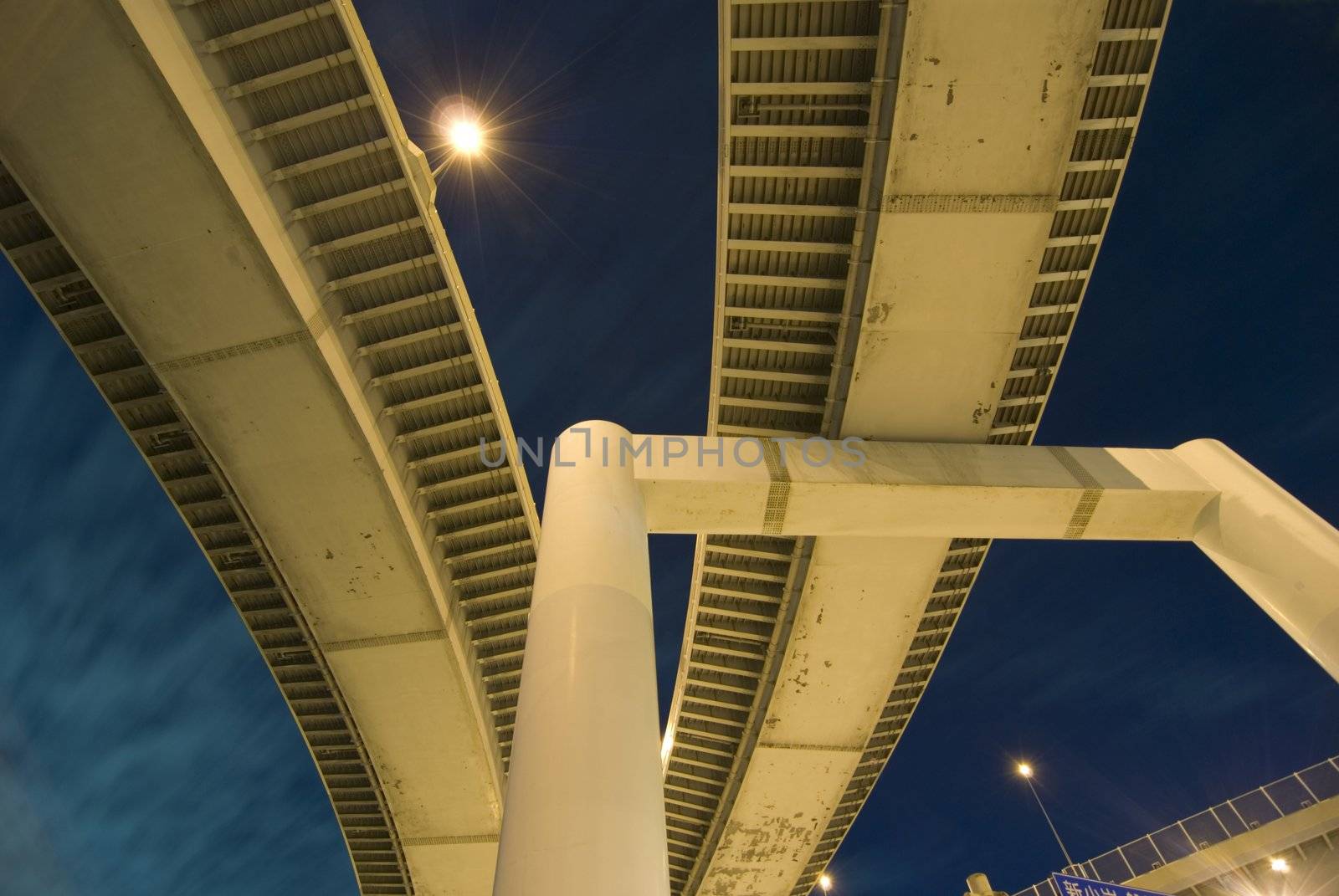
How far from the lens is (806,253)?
1068 centimetres

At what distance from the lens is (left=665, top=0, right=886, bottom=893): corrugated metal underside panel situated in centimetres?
915

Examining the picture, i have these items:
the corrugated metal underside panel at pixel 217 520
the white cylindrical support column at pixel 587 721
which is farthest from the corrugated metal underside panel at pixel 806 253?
the corrugated metal underside panel at pixel 217 520

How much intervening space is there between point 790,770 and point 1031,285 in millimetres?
12550

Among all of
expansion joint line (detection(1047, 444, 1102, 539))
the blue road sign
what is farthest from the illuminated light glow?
the blue road sign

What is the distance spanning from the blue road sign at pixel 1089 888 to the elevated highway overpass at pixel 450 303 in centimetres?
457

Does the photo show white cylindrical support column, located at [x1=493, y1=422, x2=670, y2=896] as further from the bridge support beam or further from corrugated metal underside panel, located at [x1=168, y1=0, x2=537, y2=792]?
corrugated metal underside panel, located at [x1=168, y1=0, x2=537, y2=792]

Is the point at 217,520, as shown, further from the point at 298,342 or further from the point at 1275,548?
the point at 1275,548

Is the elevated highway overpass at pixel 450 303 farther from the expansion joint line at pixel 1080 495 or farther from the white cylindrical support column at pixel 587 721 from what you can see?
the white cylindrical support column at pixel 587 721

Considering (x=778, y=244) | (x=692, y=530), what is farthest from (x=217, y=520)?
(x=778, y=244)

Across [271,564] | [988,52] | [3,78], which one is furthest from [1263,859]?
[3,78]

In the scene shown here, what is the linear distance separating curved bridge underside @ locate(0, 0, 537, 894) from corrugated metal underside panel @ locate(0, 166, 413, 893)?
53mm

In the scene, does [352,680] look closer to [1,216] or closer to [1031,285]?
[1,216]

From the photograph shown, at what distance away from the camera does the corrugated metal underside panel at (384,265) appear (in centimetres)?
927

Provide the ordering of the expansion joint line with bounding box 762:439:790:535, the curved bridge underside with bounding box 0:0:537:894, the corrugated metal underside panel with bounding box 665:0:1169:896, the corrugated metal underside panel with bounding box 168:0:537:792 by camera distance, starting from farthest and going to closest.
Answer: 1. the expansion joint line with bounding box 762:439:790:535
2. the corrugated metal underside panel with bounding box 168:0:537:792
3. the corrugated metal underside panel with bounding box 665:0:1169:896
4. the curved bridge underside with bounding box 0:0:537:894
